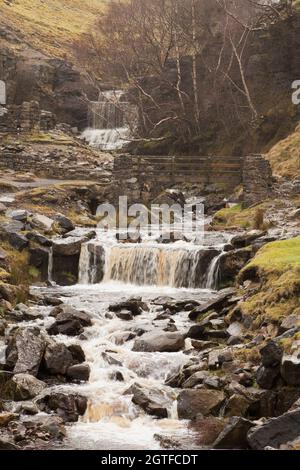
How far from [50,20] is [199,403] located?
74134 mm

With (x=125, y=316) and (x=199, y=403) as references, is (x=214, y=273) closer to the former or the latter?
(x=125, y=316)

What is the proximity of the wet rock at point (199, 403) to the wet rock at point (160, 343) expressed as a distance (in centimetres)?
284

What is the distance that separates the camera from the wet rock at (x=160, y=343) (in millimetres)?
15711

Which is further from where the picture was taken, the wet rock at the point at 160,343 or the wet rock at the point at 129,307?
the wet rock at the point at 129,307

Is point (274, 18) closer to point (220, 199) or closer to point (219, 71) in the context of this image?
point (219, 71)

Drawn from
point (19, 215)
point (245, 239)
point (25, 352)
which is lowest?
point (25, 352)

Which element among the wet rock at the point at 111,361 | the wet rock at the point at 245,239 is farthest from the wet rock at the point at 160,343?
the wet rock at the point at 245,239

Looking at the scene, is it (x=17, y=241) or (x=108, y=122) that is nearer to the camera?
(x=17, y=241)

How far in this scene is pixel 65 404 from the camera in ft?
41.9

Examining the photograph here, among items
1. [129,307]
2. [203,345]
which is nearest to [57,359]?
[203,345]

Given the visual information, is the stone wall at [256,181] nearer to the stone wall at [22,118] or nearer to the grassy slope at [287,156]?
the grassy slope at [287,156]

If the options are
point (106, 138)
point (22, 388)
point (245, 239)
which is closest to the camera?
point (22, 388)

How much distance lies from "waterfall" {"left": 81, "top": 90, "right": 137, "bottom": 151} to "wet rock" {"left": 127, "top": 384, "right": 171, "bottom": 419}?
3516cm
